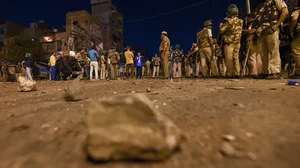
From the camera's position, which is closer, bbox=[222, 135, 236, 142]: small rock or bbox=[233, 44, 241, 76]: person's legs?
bbox=[222, 135, 236, 142]: small rock

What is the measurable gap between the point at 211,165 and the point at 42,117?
5.47ft

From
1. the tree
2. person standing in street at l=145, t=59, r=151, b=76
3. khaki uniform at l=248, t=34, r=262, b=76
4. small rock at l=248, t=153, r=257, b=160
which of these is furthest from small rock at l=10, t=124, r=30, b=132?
the tree

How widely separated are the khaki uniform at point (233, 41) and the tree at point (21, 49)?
1300 inches

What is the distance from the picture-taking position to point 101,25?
3903cm

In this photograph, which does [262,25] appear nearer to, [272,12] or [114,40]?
[272,12]

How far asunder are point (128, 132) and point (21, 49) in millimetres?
38086

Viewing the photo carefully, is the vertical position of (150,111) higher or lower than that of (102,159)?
higher

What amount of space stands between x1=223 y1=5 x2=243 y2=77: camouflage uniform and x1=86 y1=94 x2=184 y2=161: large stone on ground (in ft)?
18.0

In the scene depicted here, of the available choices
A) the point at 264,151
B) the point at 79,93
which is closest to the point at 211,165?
the point at 264,151

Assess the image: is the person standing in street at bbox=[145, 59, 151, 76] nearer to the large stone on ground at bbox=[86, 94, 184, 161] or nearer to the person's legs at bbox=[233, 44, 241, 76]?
the person's legs at bbox=[233, 44, 241, 76]

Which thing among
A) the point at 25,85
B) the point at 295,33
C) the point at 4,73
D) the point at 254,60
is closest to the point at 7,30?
the point at 4,73

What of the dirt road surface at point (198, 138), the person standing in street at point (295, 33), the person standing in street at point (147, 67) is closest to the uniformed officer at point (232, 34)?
the person standing in street at point (295, 33)

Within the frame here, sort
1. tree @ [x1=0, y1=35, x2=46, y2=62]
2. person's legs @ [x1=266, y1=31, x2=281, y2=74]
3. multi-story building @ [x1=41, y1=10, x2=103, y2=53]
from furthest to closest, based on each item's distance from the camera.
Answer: multi-story building @ [x1=41, y1=10, x2=103, y2=53], tree @ [x1=0, y1=35, x2=46, y2=62], person's legs @ [x1=266, y1=31, x2=281, y2=74]

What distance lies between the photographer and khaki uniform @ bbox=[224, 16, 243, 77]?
222 inches
